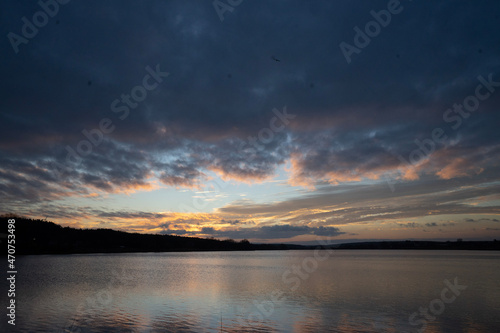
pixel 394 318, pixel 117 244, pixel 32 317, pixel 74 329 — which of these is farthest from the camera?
pixel 117 244

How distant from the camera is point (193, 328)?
20047 millimetres

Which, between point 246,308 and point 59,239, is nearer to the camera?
point 246,308

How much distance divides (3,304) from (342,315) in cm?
2613

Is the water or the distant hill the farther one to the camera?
the distant hill

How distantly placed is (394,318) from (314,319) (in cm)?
612

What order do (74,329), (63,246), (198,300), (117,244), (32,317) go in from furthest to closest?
(117,244)
(63,246)
(198,300)
(32,317)
(74,329)

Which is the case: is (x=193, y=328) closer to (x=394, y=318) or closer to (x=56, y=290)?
(x=394, y=318)

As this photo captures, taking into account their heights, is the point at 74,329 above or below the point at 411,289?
above

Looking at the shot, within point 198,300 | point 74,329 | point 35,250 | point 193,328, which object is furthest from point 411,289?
point 35,250

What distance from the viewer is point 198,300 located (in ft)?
99.9

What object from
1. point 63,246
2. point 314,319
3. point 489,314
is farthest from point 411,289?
point 63,246

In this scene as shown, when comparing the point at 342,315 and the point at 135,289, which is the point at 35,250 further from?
the point at 342,315

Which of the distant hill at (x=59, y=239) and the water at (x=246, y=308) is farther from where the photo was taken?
the distant hill at (x=59, y=239)

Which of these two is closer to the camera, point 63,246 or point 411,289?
point 411,289
